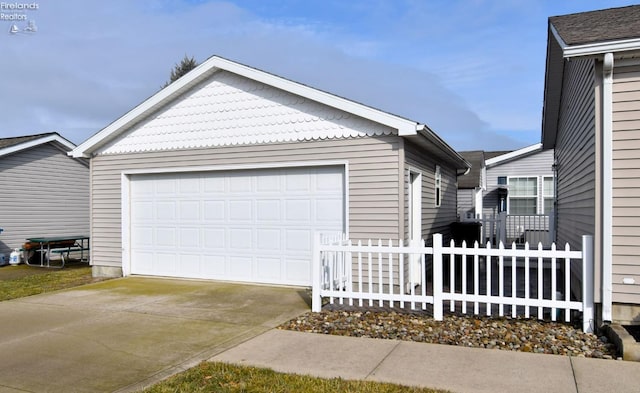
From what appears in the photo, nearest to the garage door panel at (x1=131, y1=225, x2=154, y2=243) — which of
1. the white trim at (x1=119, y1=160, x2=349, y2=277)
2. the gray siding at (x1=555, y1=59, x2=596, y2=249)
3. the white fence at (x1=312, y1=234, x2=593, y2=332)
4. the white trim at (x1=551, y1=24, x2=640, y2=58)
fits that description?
the white trim at (x1=119, y1=160, x2=349, y2=277)

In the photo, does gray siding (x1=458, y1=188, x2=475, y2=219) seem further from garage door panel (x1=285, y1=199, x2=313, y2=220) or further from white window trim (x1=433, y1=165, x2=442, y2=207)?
garage door panel (x1=285, y1=199, x2=313, y2=220)

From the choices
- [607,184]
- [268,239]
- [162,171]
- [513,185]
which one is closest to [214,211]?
[268,239]

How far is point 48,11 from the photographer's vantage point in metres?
12.1

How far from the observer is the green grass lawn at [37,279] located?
30.1ft

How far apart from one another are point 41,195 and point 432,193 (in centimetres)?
1327

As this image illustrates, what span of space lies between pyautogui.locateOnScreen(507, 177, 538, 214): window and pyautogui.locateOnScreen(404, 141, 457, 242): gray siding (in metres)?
8.04

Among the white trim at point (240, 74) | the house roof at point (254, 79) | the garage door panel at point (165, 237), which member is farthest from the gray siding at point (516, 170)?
the garage door panel at point (165, 237)

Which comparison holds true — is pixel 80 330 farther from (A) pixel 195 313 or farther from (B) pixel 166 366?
(B) pixel 166 366

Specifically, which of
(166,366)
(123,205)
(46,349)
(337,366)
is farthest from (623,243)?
(123,205)

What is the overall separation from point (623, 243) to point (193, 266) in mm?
8059

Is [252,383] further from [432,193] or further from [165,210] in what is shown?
[432,193]

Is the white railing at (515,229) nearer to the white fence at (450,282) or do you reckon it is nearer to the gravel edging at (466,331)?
the white fence at (450,282)

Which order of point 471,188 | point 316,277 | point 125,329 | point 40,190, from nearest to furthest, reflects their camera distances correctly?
point 125,329 → point 316,277 → point 40,190 → point 471,188

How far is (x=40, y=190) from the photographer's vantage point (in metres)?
15.6
